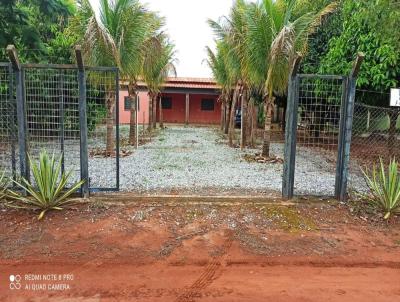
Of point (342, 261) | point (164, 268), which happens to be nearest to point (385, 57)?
point (342, 261)

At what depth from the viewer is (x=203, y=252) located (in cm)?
456

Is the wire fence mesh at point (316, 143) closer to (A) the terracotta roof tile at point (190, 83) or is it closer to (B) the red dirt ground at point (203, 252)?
(B) the red dirt ground at point (203, 252)

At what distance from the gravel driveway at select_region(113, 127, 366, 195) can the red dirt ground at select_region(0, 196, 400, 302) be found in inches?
53.3

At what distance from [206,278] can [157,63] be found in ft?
42.9

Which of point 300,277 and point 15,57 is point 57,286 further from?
point 15,57

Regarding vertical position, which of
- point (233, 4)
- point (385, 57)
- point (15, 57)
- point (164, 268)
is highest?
point (233, 4)

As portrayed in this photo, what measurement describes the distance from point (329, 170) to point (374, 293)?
653cm

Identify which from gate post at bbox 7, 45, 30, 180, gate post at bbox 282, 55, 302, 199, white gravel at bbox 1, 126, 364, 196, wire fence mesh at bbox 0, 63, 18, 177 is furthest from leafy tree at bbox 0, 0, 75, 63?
gate post at bbox 282, 55, 302, 199

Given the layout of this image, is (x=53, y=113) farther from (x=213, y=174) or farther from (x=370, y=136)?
(x=370, y=136)

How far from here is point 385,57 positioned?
980cm

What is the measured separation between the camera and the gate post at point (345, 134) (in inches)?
235

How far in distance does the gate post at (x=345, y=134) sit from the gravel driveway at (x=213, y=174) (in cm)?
55

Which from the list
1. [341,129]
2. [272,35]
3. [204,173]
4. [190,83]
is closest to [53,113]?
[204,173]

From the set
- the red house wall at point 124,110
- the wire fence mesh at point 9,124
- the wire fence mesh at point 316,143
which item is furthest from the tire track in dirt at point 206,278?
the red house wall at point 124,110
